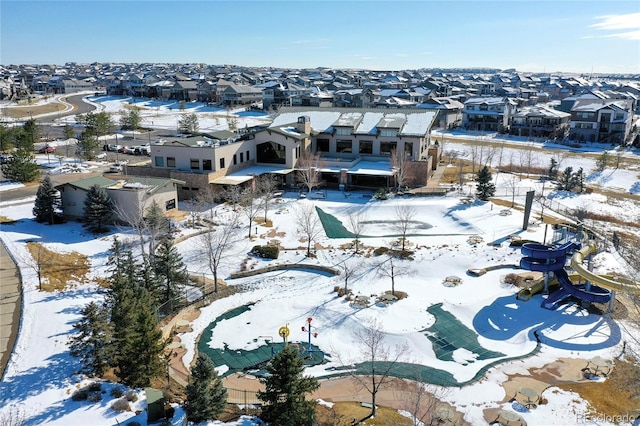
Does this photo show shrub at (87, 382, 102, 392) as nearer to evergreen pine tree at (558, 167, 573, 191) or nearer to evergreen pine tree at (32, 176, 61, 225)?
evergreen pine tree at (32, 176, 61, 225)

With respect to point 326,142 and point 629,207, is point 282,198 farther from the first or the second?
point 629,207

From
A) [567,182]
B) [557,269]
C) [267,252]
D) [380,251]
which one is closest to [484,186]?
[567,182]

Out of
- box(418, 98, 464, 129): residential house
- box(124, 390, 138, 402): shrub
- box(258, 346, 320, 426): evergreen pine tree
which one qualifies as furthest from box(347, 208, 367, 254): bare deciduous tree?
box(418, 98, 464, 129): residential house

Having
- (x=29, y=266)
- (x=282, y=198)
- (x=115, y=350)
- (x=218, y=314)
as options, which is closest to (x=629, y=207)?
(x=282, y=198)

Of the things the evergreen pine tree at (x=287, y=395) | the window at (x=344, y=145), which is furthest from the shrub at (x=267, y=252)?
the window at (x=344, y=145)

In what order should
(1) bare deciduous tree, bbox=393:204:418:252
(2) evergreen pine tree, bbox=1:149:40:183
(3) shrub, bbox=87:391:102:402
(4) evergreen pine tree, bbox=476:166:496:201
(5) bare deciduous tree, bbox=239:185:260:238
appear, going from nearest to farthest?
(3) shrub, bbox=87:391:102:402 < (1) bare deciduous tree, bbox=393:204:418:252 < (5) bare deciduous tree, bbox=239:185:260:238 < (4) evergreen pine tree, bbox=476:166:496:201 < (2) evergreen pine tree, bbox=1:149:40:183

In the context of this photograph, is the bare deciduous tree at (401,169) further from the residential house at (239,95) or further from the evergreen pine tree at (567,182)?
the residential house at (239,95)

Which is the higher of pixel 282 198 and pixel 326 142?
pixel 326 142

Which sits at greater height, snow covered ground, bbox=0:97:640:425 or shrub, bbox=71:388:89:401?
shrub, bbox=71:388:89:401
